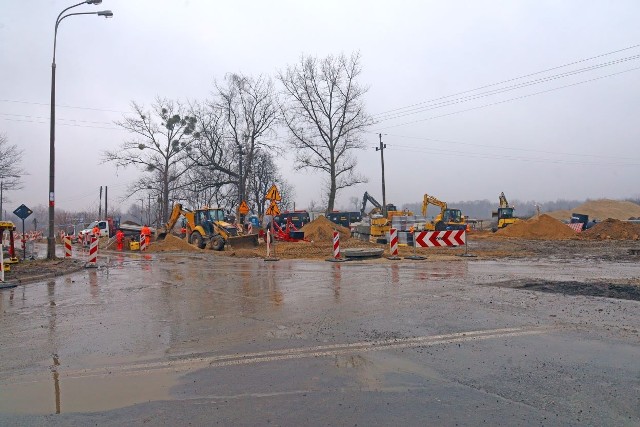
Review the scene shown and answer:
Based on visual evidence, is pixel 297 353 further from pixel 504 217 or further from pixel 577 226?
pixel 504 217

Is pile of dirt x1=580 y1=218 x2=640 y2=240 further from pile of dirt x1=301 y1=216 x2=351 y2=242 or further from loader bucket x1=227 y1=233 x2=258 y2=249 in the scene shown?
loader bucket x1=227 y1=233 x2=258 y2=249

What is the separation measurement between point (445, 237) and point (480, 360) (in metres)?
14.6

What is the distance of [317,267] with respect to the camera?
18781 mm

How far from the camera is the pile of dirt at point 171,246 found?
103 feet

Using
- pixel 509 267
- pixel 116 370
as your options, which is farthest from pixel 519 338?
pixel 509 267

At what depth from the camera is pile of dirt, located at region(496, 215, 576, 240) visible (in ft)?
131

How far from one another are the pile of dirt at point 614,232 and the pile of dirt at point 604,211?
35.0 meters

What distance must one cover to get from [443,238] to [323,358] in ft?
49.0

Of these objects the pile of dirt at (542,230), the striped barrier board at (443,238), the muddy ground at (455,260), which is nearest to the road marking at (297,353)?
the muddy ground at (455,260)

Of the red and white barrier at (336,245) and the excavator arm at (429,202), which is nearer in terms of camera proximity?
the red and white barrier at (336,245)

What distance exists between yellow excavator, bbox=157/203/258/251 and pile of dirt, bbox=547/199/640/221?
55.5 m

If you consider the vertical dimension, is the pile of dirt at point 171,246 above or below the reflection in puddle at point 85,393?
above

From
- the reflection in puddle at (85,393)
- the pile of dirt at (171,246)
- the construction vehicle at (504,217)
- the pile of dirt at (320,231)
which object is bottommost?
the reflection in puddle at (85,393)

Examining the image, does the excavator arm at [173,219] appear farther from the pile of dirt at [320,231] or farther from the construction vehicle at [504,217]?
the construction vehicle at [504,217]
